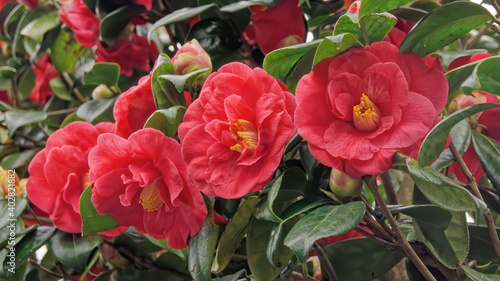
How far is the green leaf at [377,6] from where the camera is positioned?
2.17 ft

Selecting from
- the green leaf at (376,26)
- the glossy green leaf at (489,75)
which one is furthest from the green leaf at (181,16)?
the glossy green leaf at (489,75)

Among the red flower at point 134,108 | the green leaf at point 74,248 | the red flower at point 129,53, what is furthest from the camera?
the red flower at point 129,53

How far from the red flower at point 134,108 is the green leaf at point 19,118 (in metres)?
0.38

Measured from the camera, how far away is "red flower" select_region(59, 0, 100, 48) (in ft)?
3.60

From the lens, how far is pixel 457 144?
2.35 feet

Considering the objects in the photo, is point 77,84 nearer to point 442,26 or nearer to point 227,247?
point 227,247

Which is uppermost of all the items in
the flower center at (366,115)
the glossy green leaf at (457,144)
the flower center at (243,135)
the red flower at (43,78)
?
the flower center at (366,115)

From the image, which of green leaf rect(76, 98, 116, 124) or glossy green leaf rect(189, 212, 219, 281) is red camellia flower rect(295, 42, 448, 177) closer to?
glossy green leaf rect(189, 212, 219, 281)

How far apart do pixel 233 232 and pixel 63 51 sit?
0.70m

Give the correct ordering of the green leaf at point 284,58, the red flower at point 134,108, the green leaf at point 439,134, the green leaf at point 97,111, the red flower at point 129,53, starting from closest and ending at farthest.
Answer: the green leaf at point 439,134, the green leaf at point 284,58, the red flower at point 134,108, the green leaf at point 97,111, the red flower at point 129,53

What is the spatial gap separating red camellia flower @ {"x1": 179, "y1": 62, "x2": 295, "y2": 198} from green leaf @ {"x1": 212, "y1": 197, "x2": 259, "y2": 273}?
74mm

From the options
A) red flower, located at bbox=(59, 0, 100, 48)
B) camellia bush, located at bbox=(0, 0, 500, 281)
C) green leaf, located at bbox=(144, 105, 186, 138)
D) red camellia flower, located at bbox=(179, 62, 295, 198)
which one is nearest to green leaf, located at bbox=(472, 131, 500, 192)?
camellia bush, located at bbox=(0, 0, 500, 281)

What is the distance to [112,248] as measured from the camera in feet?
3.04

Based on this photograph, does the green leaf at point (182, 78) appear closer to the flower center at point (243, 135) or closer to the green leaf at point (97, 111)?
the flower center at point (243, 135)
